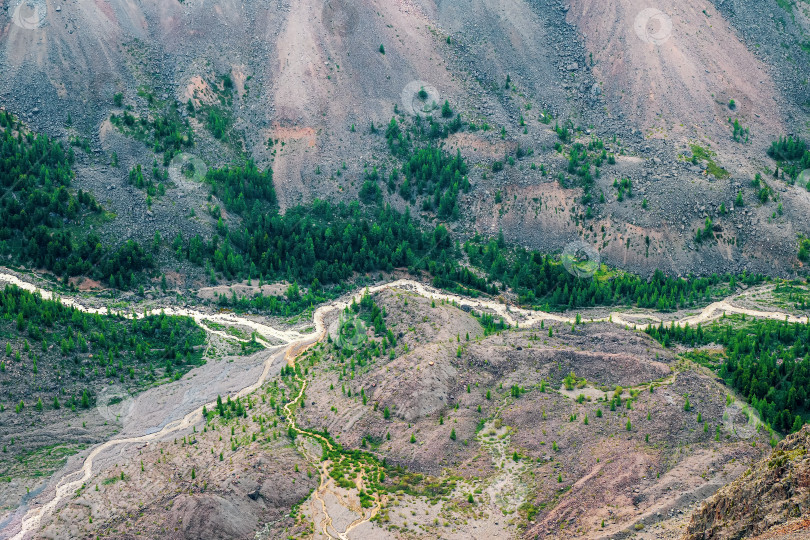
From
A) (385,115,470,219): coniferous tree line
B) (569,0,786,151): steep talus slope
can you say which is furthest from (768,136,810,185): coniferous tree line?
(385,115,470,219): coniferous tree line

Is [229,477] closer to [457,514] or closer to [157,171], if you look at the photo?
[457,514]

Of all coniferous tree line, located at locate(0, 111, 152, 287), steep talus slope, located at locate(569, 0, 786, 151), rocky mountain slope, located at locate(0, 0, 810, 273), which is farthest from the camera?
steep talus slope, located at locate(569, 0, 786, 151)

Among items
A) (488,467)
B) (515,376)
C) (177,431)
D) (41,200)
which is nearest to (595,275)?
(515,376)

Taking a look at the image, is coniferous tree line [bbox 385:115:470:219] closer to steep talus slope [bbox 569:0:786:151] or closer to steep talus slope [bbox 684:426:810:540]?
steep talus slope [bbox 569:0:786:151]

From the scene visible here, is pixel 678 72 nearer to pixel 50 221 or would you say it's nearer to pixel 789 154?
pixel 789 154

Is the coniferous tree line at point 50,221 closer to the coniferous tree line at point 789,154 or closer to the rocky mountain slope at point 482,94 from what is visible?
the rocky mountain slope at point 482,94

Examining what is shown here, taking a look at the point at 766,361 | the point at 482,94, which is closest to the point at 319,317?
the point at 766,361
